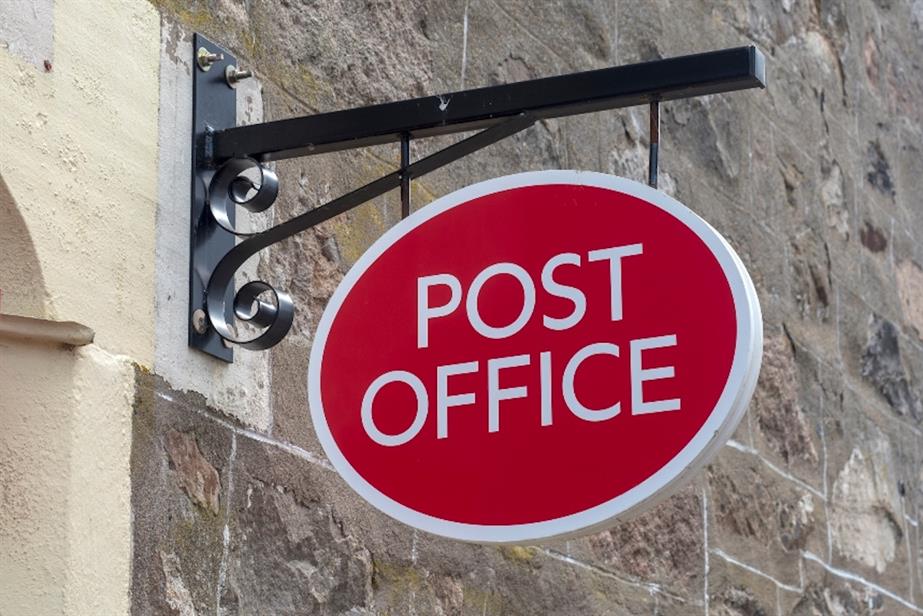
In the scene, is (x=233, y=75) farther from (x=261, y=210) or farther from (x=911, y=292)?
(x=911, y=292)

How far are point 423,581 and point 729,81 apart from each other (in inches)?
43.0

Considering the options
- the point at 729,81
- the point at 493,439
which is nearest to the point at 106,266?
the point at 493,439

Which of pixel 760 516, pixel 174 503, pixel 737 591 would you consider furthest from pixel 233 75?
pixel 760 516

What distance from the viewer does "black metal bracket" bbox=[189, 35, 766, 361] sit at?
2.25 meters

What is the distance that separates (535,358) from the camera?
2.13 metres

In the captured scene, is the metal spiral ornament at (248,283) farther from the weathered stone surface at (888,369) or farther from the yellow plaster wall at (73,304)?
the weathered stone surface at (888,369)

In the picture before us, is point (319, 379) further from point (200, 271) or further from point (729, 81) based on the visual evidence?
point (729, 81)

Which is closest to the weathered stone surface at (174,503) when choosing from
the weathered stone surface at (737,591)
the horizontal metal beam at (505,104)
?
the horizontal metal beam at (505,104)

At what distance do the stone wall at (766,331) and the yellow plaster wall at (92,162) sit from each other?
0.06 m

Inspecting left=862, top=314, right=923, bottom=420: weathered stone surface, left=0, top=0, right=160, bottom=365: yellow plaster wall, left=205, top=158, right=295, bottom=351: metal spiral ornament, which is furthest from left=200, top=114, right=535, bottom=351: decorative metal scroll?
left=862, top=314, right=923, bottom=420: weathered stone surface

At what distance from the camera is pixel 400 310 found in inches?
88.2

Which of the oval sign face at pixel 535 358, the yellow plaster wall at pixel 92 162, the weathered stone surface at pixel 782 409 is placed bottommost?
the weathered stone surface at pixel 782 409

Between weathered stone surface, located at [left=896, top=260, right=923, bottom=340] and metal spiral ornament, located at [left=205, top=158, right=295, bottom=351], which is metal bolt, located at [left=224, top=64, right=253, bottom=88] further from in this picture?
weathered stone surface, located at [left=896, top=260, right=923, bottom=340]

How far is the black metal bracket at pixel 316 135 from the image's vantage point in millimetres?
2250
